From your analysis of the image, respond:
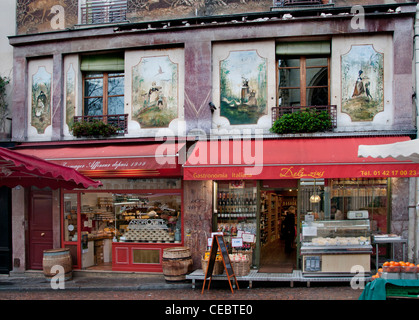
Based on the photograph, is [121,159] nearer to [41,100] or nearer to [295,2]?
[41,100]

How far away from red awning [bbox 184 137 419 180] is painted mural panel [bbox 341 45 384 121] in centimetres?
82

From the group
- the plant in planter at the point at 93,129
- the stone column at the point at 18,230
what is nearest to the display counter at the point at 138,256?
the stone column at the point at 18,230

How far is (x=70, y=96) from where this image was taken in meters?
12.0

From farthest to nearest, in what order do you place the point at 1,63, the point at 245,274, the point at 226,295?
the point at 1,63, the point at 245,274, the point at 226,295

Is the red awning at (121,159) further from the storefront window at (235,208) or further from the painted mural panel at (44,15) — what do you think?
the painted mural panel at (44,15)

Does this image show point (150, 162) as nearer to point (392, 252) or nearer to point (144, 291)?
point (144, 291)

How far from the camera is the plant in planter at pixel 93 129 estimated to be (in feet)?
37.1

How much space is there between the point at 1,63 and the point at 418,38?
11890 millimetres

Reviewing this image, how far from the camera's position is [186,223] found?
10.9 m

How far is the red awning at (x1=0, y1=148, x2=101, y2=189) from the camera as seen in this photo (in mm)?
7445

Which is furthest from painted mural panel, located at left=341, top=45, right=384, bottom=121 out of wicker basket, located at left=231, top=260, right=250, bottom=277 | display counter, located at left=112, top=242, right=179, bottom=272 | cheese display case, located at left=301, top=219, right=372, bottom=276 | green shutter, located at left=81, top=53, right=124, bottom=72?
green shutter, located at left=81, top=53, right=124, bottom=72

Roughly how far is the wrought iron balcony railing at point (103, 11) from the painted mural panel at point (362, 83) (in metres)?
6.53

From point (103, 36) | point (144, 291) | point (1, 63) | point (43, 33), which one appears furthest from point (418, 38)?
point (1, 63)

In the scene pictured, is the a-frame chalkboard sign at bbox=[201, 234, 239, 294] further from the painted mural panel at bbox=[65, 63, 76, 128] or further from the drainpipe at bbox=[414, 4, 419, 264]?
the painted mural panel at bbox=[65, 63, 76, 128]
